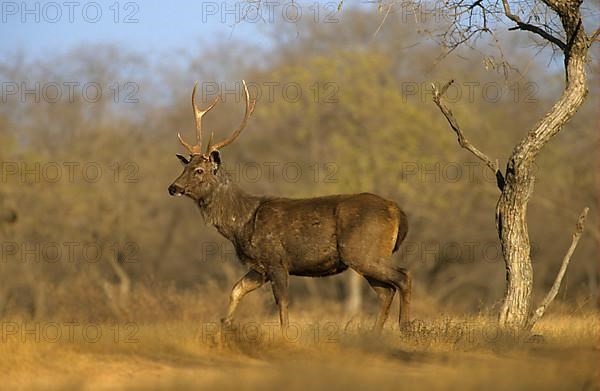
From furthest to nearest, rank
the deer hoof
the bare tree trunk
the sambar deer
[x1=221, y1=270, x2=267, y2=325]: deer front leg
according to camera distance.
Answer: [x1=221, y1=270, x2=267, y2=325]: deer front leg, the sambar deer, the bare tree trunk, the deer hoof

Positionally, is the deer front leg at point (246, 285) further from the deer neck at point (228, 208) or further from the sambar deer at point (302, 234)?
the deer neck at point (228, 208)

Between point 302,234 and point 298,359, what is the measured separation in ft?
9.99

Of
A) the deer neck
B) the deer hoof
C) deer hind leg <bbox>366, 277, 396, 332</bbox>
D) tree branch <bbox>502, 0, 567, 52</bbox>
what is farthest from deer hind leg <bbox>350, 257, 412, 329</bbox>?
tree branch <bbox>502, 0, 567, 52</bbox>

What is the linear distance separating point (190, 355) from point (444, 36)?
5.67m

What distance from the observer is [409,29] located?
40.9m

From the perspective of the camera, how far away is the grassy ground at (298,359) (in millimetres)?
8352

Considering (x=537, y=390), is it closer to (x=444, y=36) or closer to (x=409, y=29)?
(x=444, y=36)

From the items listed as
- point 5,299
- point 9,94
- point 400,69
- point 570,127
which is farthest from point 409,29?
point 5,299

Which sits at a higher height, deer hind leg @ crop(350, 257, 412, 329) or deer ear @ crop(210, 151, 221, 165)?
deer ear @ crop(210, 151, 221, 165)

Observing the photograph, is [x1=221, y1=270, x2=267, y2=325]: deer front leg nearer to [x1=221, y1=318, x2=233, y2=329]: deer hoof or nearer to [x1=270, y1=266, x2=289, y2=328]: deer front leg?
[x1=270, y1=266, x2=289, y2=328]: deer front leg

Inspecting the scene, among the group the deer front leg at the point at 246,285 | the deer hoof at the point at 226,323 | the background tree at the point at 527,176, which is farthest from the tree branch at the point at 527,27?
the deer hoof at the point at 226,323

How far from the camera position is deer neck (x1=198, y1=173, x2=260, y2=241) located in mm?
13320

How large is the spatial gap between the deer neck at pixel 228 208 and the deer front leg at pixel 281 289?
0.83 meters

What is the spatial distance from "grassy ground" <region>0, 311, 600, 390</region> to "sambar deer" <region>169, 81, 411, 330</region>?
0.82 meters
